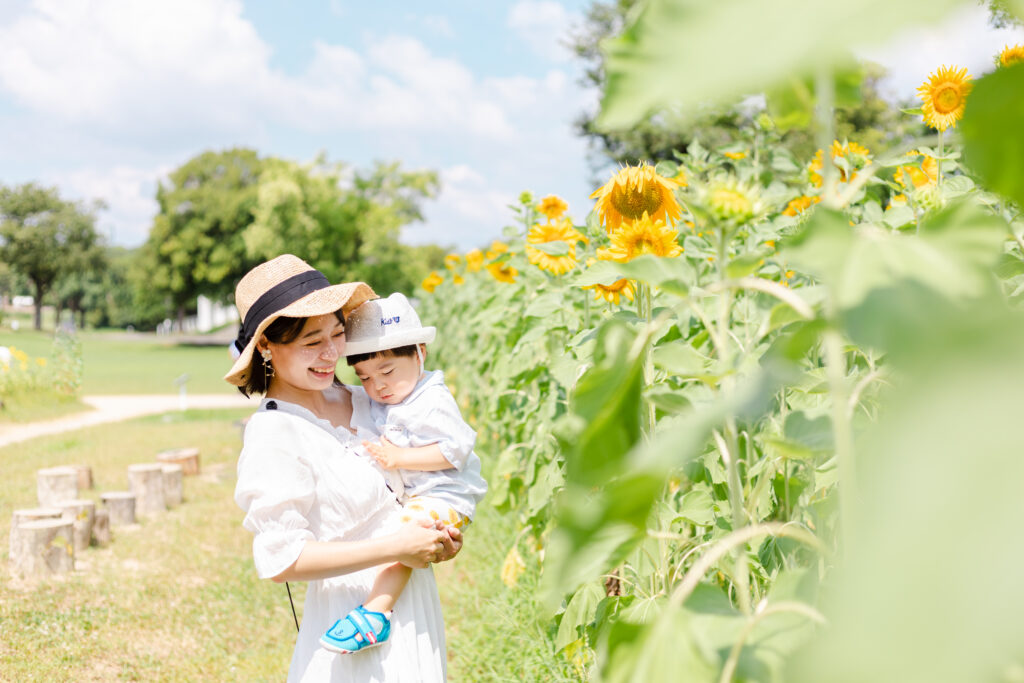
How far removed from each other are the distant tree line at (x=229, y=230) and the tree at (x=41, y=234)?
0.05m

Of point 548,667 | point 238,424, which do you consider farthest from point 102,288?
point 548,667

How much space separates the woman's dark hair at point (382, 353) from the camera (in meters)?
2.21

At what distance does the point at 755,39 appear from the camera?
378mm

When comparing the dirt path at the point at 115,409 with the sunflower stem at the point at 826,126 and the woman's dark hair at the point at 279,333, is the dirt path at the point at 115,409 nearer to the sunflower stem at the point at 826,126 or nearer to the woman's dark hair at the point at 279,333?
the woman's dark hair at the point at 279,333

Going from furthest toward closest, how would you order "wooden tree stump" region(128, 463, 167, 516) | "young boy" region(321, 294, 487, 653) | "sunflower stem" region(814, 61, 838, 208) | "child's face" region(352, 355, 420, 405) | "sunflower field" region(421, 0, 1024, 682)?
"wooden tree stump" region(128, 463, 167, 516)
"child's face" region(352, 355, 420, 405)
"young boy" region(321, 294, 487, 653)
"sunflower stem" region(814, 61, 838, 208)
"sunflower field" region(421, 0, 1024, 682)

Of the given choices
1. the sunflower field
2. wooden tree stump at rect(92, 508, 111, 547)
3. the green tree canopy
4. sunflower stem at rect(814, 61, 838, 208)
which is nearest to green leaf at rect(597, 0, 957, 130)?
the sunflower field

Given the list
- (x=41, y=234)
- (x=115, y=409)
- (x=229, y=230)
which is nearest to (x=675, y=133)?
(x=115, y=409)

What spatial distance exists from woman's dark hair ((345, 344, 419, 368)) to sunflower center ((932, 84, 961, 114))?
146 cm

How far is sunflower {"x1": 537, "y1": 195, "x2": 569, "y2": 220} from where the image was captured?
3.16 metres

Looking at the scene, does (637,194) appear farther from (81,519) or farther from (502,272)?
(81,519)

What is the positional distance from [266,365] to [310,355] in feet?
0.54

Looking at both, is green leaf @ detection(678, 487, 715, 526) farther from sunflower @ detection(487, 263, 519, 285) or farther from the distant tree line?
the distant tree line

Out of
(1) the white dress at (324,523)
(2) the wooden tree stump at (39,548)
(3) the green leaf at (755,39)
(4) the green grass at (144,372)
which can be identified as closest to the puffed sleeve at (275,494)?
(1) the white dress at (324,523)

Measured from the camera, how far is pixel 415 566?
6.11ft
